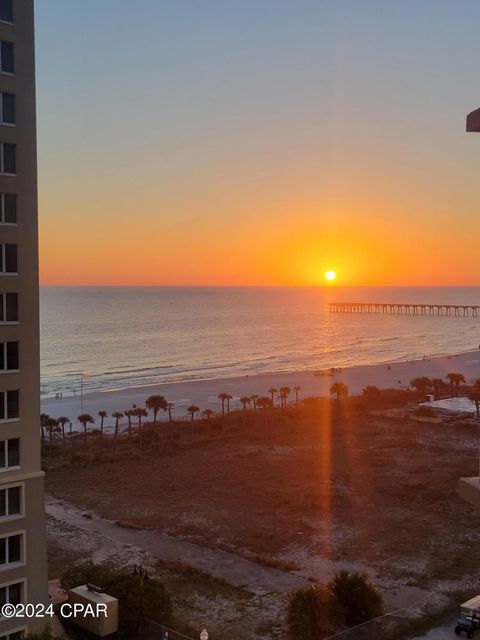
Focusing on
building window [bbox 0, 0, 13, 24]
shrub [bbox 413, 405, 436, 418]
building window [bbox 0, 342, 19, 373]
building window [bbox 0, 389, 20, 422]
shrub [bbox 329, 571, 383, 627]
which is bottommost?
shrub [bbox 413, 405, 436, 418]

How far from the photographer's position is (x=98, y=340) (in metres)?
155

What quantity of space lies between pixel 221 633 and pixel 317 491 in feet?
55.5

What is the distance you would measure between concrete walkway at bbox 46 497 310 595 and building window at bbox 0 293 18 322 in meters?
12.9

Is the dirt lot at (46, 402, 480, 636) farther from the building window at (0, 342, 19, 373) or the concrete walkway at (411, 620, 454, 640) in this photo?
the building window at (0, 342, 19, 373)

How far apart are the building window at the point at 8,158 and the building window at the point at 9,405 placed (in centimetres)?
653

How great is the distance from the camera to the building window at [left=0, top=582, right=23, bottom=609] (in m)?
18.0

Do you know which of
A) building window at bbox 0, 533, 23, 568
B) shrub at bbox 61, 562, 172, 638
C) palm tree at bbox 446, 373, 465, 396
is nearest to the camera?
building window at bbox 0, 533, 23, 568

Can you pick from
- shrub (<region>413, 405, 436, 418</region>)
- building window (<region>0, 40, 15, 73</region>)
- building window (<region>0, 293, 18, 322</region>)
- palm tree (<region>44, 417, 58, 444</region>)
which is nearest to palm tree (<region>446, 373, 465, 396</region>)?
shrub (<region>413, 405, 436, 418</region>)

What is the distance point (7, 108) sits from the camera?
61.4ft

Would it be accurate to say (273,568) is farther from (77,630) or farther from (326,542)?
(77,630)

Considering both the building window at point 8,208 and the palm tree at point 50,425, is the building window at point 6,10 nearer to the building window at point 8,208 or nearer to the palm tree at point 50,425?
the building window at point 8,208

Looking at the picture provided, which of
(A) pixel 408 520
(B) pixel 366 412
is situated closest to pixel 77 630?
(A) pixel 408 520

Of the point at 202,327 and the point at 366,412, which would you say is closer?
the point at 366,412

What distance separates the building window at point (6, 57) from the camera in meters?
18.6
